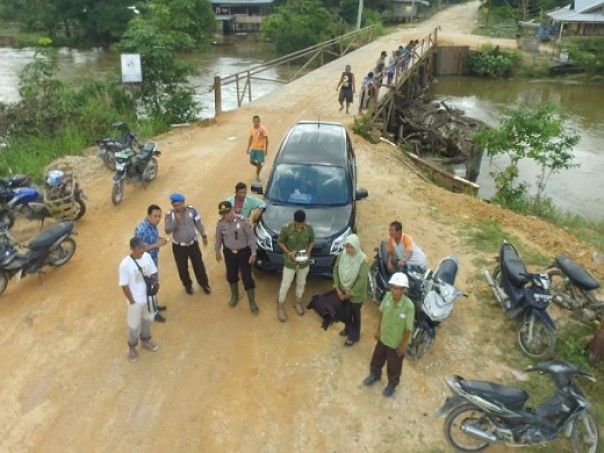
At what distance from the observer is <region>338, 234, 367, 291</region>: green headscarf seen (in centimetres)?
537

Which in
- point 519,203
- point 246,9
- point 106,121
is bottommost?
point 519,203

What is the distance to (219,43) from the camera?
152ft

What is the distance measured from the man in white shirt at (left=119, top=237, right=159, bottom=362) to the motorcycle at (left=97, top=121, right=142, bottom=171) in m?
5.90

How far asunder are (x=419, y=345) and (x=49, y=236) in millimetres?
5063

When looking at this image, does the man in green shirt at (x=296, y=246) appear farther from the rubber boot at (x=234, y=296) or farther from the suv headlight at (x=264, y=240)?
the rubber boot at (x=234, y=296)

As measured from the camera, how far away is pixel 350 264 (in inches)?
213

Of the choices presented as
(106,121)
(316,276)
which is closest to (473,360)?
(316,276)

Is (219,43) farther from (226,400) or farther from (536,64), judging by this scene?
(226,400)

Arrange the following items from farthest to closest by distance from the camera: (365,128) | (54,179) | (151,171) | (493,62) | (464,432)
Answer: (493,62)
(365,128)
(151,171)
(54,179)
(464,432)

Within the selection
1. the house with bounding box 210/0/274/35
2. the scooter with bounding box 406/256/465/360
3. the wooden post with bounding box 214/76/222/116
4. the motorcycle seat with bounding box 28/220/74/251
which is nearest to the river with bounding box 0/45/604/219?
the wooden post with bounding box 214/76/222/116

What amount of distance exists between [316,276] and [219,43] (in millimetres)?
43881

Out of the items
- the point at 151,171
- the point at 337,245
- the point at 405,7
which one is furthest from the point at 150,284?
the point at 405,7

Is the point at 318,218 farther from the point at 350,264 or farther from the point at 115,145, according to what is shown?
the point at 115,145

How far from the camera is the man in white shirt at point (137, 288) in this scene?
502cm
